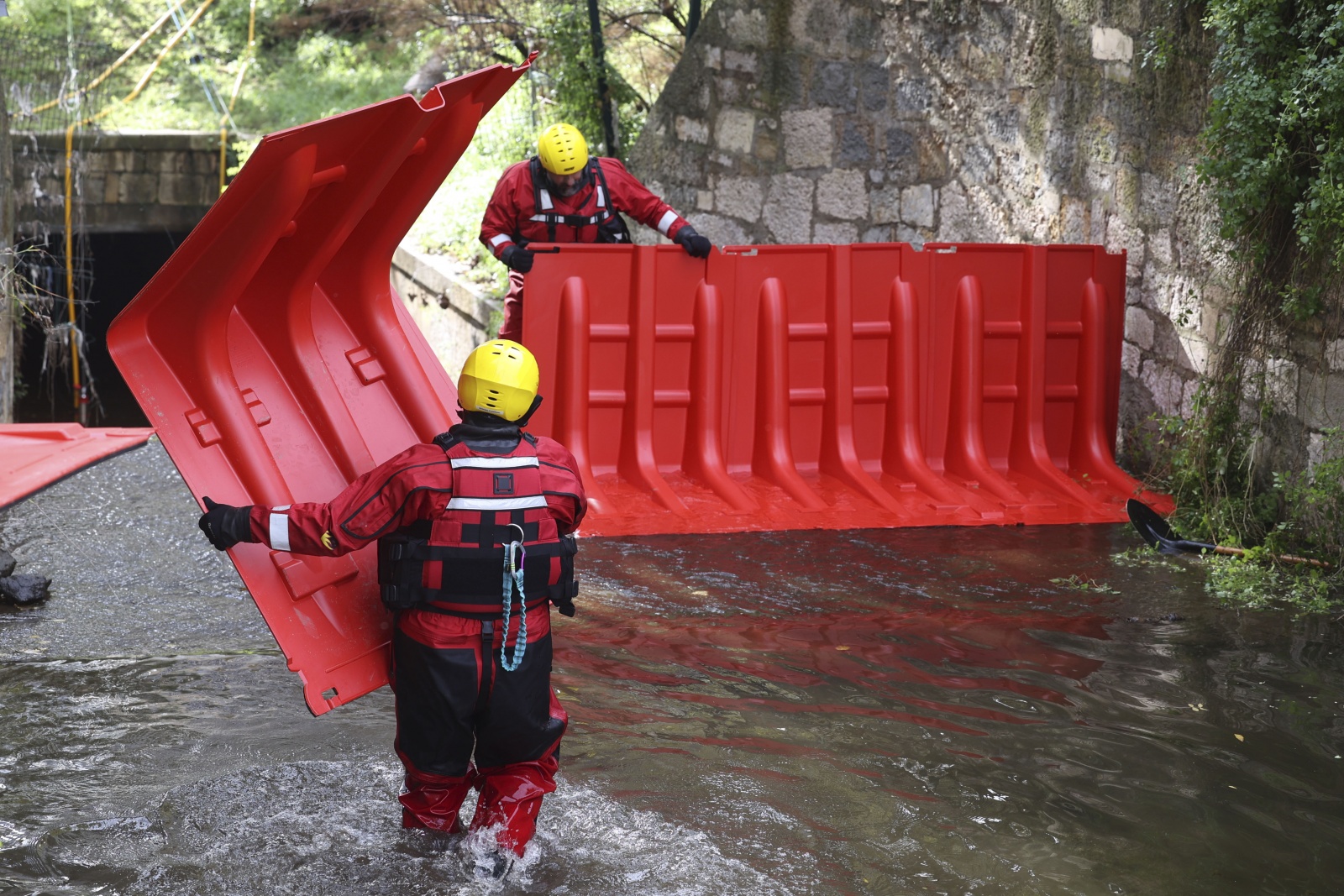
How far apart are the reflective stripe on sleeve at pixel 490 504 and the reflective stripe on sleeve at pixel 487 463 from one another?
0.08 meters

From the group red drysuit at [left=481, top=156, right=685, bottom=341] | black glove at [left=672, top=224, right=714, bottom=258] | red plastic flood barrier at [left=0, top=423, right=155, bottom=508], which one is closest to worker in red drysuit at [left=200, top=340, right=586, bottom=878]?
red plastic flood barrier at [left=0, top=423, right=155, bottom=508]

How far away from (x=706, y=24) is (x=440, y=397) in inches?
212

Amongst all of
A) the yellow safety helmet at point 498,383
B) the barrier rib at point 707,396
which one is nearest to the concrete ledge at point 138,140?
the barrier rib at point 707,396

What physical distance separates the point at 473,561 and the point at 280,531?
1.55 feet

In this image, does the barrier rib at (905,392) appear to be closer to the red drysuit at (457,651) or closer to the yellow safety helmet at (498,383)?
the red drysuit at (457,651)

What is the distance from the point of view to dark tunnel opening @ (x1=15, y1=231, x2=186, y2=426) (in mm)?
13844

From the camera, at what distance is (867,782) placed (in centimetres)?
380

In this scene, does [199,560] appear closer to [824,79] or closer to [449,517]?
[449,517]

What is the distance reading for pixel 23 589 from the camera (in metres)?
5.21

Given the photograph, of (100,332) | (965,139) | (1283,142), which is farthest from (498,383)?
(100,332)

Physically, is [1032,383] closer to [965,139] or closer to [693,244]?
[693,244]

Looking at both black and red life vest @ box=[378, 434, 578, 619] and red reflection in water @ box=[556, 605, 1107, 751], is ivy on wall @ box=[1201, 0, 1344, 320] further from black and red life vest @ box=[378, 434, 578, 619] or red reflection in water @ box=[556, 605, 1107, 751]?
black and red life vest @ box=[378, 434, 578, 619]

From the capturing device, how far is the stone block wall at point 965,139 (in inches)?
263

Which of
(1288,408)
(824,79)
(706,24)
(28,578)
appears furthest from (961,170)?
(28,578)
